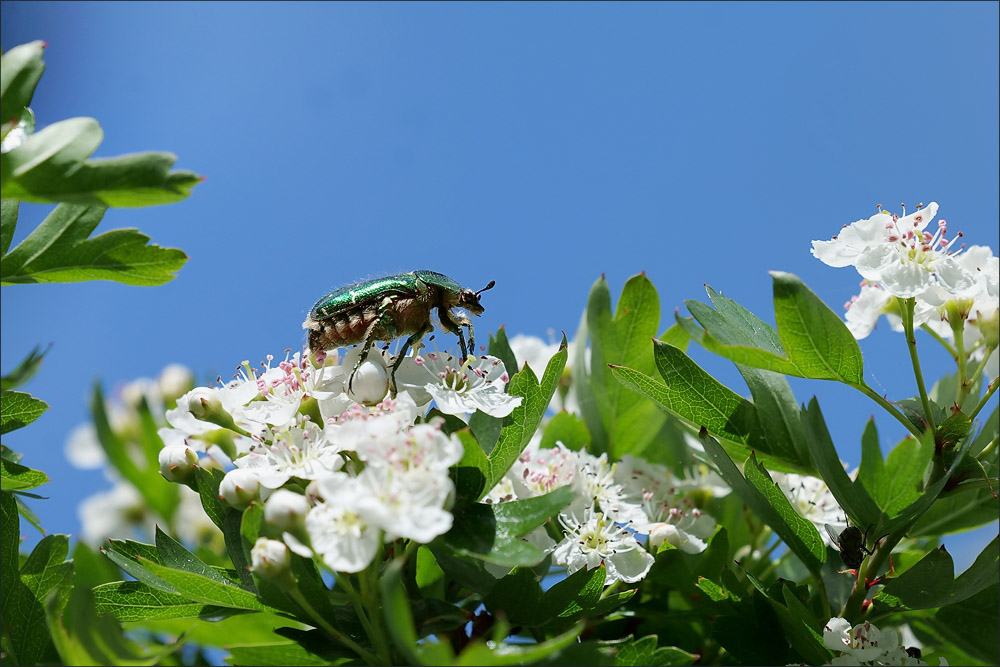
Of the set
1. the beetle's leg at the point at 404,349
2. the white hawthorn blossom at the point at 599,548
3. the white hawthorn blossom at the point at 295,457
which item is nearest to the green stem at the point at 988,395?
the white hawthorn blossom at the point at 599,548

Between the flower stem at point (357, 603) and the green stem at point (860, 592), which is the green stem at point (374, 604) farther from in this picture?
the green stem at point (860, 592)

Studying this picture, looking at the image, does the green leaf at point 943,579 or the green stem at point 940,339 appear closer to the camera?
the green leaf at point 943,579

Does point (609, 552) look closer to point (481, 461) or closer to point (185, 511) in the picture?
point (481, 461)

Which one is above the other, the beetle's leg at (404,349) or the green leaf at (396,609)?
the beetle's leg at (404,349)

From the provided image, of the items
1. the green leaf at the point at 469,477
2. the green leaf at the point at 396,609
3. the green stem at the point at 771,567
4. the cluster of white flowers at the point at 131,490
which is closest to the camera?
the green leaf at the point at 396,609

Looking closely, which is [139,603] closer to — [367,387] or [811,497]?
[367,387]

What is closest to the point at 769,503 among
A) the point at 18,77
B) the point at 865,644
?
the point at 865,644

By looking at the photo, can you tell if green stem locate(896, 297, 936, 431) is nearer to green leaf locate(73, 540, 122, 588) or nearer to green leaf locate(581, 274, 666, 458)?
green leaf locate(581, 274, 666, 458)

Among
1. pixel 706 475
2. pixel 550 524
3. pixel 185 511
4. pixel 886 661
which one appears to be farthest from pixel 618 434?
pixel 185 511
